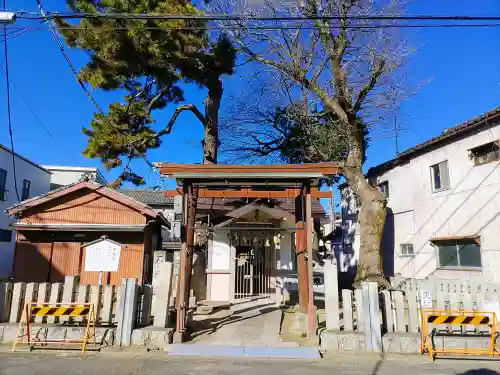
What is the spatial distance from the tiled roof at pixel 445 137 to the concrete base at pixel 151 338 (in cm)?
1102

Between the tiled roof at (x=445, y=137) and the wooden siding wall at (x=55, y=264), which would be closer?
the tiled roof at (x=445, y=137)

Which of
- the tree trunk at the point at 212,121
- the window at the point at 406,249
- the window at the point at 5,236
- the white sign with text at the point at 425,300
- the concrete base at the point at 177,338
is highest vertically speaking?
the tree trunk at the point at 212,121

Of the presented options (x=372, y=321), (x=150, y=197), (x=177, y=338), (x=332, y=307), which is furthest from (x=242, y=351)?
(x=150, y=197)

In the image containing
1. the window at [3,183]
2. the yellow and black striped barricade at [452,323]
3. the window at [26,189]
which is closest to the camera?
the yellow and black striped barricade at [452,323]

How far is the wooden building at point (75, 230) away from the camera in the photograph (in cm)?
1459

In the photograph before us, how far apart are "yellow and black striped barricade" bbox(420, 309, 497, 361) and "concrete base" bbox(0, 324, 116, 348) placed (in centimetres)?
615

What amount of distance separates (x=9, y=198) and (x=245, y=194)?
19.4 m

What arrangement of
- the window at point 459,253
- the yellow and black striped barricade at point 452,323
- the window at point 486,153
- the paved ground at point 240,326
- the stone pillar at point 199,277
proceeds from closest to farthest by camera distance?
the yellow and black striped barricade at point 452,323 → the paved ground at point 240,326 → the window at point 486,153 → the window at point 459,253 → the stone pillar at point 199,277

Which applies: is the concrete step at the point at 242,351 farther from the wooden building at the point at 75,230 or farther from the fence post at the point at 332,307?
the wooden building at the point at 75,230

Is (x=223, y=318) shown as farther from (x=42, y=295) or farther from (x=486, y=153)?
(x=486, y=153)

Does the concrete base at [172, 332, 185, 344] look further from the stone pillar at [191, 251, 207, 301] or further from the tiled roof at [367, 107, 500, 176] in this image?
the tiled roof at [367, 107, 500, 176]

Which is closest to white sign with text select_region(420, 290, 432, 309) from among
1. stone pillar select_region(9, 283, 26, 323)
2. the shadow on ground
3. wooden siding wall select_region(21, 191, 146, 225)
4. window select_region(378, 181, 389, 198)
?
the shadow on ground

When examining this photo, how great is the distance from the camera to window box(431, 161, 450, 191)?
517 inches

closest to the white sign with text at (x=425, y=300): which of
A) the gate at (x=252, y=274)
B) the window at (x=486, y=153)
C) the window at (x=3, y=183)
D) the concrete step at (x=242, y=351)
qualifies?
the concrete step at (x=242, y=351)
